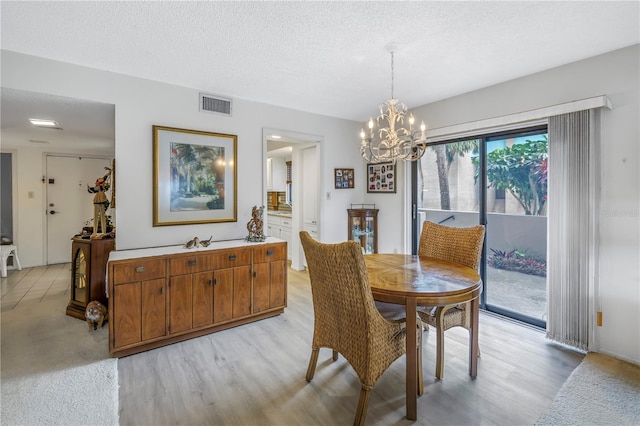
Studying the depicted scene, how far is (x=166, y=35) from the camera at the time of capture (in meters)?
2.24

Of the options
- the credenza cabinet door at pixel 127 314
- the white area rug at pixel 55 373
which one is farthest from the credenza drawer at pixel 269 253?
the white area rug at pixel 55 373

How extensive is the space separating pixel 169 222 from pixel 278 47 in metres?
2.03

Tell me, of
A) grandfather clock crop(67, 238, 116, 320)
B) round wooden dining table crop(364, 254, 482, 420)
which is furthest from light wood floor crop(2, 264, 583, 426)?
grandfather clock crop(67, 238, 116, 320)

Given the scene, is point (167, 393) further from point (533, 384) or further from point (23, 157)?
point (23, 157)

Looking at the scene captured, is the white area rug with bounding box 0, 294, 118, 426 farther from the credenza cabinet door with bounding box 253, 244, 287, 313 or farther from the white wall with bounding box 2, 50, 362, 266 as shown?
the credenza cabinet door with bounding box 253, 244, 287, 313

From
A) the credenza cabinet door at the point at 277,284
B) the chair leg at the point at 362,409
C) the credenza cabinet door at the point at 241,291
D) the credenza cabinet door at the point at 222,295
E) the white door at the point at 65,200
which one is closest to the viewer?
the chair leg at the point at 362,409

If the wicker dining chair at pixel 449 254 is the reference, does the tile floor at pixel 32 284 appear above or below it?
below

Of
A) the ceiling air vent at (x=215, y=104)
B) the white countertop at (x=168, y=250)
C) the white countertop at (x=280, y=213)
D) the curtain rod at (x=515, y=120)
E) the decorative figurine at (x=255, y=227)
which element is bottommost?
the white countertop at (x=168, y=250)

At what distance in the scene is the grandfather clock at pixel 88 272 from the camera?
315 centimetres

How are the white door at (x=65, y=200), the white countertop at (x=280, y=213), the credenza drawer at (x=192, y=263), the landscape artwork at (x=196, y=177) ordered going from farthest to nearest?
1. the white countertop at (x=280, y=213)
2. the white door at (x=65, y=200)
3. the landscape artwork at (x=196, y=177)
4. the credenza drawer at (x=192, y=263)

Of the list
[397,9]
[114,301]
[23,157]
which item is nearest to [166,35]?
[397,9]

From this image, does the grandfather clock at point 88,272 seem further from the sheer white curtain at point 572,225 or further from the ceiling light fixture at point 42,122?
the sheer white curtain at point 572,225

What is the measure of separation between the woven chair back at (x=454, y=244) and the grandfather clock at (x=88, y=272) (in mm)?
3252

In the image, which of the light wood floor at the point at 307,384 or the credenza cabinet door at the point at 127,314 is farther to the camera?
the credenza cabinet door at the point at 127,314
